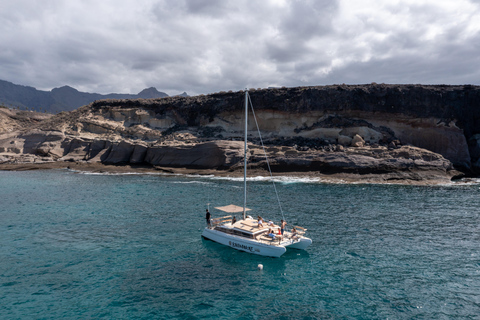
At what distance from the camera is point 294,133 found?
6084cm

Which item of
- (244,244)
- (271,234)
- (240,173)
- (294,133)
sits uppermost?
(294,133)

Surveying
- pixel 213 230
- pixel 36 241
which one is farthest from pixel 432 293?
pixel 36 241

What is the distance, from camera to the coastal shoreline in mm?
42938

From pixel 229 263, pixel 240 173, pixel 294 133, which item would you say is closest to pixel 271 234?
pixel 229 263

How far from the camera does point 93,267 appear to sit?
51.5 feet

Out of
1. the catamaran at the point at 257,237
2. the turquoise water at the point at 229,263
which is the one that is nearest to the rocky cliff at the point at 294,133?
the turquoise water at the point at 229,263

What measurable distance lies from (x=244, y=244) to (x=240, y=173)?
3192 cm

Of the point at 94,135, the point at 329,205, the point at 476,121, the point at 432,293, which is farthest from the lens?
the point at 94,135

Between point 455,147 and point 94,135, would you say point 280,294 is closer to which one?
point 455,147

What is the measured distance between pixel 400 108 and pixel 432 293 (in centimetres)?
5099

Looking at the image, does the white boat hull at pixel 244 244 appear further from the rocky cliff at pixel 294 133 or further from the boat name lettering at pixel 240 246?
the rocky cliff at pixel 294 133

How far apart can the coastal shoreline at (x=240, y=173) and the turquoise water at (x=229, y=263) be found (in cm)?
1202

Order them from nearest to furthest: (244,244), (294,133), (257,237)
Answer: (244,244), (257,237), (294,133)

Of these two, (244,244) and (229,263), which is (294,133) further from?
(229,263)
